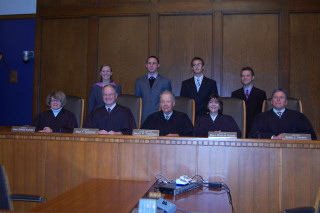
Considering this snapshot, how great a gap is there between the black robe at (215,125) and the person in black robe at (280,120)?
224mm

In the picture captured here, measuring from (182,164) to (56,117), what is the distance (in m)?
1.92

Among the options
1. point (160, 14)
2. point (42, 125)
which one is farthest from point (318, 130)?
point (42, 125)

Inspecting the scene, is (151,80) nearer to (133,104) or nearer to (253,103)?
(133,104)

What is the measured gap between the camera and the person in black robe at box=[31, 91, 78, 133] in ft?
10.6

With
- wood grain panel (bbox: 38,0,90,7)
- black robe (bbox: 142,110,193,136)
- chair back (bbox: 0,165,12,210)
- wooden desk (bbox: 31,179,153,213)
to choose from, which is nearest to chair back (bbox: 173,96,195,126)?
black robe (bbox: 142,110,193,136)

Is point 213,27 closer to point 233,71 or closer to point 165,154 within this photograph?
point 233,71

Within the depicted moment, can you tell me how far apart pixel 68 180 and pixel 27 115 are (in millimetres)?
3606

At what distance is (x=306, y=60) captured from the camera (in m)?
4.57

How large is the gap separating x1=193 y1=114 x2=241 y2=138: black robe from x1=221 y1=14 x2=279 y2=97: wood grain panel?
5.23ft

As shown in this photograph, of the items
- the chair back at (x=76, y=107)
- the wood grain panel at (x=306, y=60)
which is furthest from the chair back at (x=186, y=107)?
the wood grain panel at (x=306, y=60)

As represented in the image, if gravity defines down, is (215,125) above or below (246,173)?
above

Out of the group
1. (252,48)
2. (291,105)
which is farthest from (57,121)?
(252,48)

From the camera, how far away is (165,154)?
193cm

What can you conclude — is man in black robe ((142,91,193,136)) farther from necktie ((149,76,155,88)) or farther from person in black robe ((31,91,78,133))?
person in black robe ((31,91,78,133))
